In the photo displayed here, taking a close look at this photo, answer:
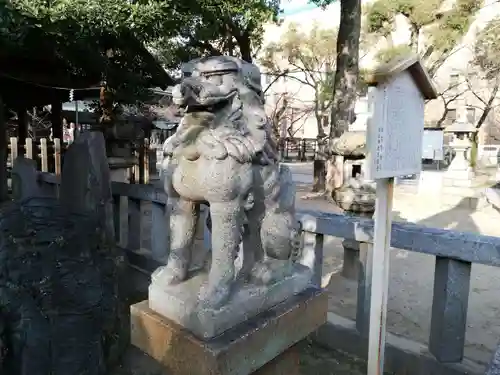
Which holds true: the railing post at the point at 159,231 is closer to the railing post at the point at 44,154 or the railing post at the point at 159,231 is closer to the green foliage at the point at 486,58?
the railing post at the point at 44,154

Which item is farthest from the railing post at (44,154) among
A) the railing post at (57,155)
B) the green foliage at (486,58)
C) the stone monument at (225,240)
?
the green foliage at (486,58)

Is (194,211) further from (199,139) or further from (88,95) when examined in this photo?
(88,95)

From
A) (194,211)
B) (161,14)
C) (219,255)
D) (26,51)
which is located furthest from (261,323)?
(26,51)

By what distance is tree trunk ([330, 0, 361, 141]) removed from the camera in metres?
7.92

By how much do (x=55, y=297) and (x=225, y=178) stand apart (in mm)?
1257

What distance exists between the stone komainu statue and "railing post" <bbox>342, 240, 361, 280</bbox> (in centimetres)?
235

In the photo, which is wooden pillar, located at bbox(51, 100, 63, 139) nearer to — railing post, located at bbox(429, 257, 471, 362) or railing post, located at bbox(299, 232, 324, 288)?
railing post, located at bbox(299, 232, 324, 288)

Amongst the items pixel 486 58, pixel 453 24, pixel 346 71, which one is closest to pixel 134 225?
pixel 346 71

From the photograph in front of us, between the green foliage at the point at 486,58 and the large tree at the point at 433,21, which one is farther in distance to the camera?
the green foliage at the point at 486,58

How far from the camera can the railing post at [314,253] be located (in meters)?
2.56

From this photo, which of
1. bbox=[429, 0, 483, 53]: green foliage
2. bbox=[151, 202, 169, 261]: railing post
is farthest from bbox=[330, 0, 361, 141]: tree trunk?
bbox=[429, 0, 483, 53]: green foliage

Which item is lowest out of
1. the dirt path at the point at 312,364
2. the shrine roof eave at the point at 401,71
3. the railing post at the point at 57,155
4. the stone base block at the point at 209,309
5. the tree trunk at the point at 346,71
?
the dirt path at the point at 312,364

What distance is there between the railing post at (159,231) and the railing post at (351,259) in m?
1.82

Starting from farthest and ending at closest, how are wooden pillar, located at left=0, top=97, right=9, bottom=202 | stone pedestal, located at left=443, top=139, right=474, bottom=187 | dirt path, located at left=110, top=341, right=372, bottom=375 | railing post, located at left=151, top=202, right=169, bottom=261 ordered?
stone pedestal, located at left=443, top=139, right=474, bottom=187, wooden pillar, located at left=0, top=97, right=9, bottom=202, railing post, located at left=151, top=202, right=169, bottom=261, dirt path, located at left=110, top=341, right=372, bottom=375
